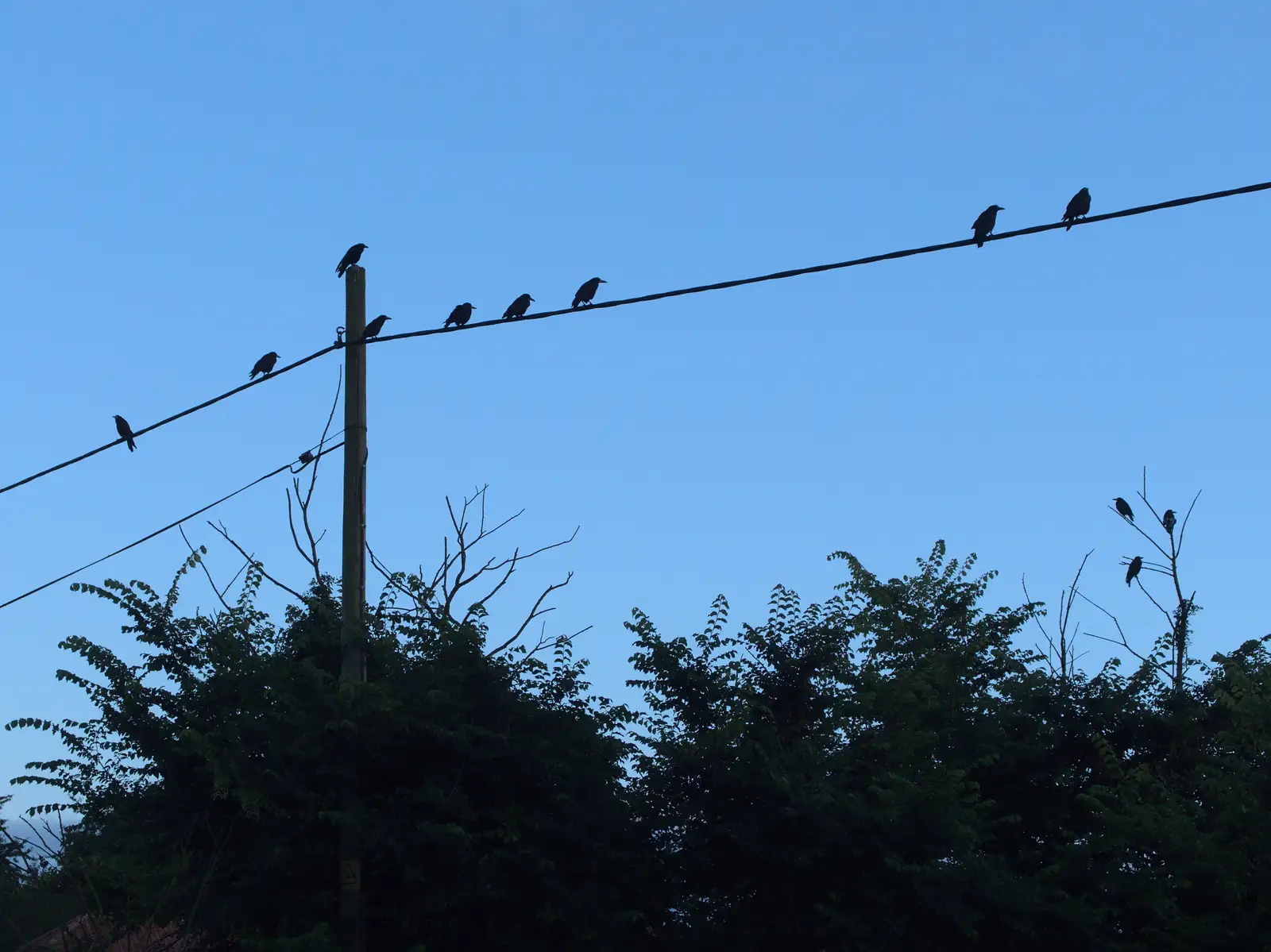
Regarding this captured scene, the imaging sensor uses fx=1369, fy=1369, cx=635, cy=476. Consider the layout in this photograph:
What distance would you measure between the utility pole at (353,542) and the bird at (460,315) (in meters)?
0.86

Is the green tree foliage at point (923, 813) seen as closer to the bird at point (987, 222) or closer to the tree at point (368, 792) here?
the tree at point (368, 792)

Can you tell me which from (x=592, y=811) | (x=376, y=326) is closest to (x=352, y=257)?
(x=376, y=326)

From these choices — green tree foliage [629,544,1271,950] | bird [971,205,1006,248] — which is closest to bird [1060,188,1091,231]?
bird [971,205,1006,248]

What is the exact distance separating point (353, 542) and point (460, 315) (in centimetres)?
230

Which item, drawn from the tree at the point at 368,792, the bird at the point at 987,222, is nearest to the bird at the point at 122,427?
the tree at the point at 368,792

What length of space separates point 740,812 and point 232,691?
4.99m

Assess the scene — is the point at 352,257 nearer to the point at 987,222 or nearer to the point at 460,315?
the point at 460,315

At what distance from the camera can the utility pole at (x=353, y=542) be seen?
36.1 feet

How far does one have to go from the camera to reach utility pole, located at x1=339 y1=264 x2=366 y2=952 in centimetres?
1102

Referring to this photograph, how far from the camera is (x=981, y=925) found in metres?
13.5

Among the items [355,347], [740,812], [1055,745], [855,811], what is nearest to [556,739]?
[740,812]

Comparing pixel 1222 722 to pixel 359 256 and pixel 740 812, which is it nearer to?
pixel 740 812

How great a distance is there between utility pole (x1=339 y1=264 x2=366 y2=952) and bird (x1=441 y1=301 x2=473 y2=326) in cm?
86

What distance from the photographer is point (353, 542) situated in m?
11.0
